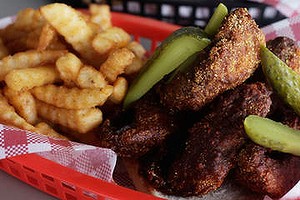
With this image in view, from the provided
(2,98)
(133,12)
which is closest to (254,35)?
(2,98)

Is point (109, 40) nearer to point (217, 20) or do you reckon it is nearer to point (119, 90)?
point (119, 90)

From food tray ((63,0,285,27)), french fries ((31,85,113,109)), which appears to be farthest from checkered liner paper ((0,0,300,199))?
food tray ((63,0,285,27))

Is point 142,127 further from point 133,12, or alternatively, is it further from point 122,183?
point 133,12

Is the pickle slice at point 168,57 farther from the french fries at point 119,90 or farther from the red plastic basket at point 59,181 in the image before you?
the red plastic basket at point 59,181

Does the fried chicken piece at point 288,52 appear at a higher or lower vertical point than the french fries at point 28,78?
higher

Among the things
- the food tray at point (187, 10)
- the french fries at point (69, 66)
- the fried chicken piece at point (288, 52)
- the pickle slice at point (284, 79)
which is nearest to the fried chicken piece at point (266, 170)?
the pickle slice at point (284, 79)
